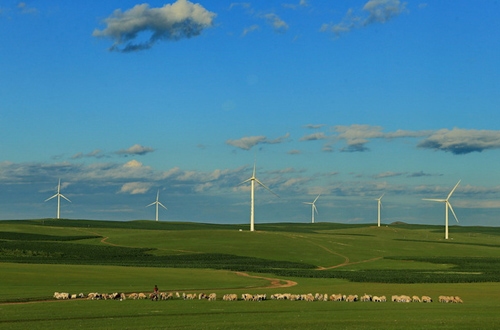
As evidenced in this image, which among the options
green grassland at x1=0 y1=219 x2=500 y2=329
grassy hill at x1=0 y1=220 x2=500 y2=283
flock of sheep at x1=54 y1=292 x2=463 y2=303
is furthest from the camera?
grassy hill at x1=0 y1=220 x2=500 y2=283

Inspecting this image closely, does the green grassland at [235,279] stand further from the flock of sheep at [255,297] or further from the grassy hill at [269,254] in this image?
the flock of sheep at [255,297]

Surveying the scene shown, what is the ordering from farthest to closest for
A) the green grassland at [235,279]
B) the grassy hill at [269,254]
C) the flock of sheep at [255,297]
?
the grassy hill at [269,254]
the flock of sheep at [255,297]
the green grassland at [235,279]

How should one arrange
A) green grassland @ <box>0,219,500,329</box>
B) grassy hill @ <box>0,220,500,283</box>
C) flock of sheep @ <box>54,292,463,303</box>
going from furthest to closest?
grassy hill @ <box>0,220,500,283</box> → flock of sheep @ <box>54,292,463,303</box> → green grassland @ <box>0,219,500,329</box>

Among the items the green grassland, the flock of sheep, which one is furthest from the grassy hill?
the flock of sheep

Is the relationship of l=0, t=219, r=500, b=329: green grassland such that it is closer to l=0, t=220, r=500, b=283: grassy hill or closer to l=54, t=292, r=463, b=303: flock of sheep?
l=0, t=220, r=500, b=283: grassy hill

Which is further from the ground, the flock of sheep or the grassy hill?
the flock of sheep

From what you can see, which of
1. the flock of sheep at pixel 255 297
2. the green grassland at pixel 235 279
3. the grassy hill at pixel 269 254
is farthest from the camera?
the grassy hill at pixel 269 254

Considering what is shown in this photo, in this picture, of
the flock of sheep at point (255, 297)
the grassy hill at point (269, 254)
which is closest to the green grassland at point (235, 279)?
the grassy hill at point (269, 254)

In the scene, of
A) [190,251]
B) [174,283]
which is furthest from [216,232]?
[174,283]

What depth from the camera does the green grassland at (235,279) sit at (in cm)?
4119

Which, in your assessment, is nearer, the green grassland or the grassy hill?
the green grassland

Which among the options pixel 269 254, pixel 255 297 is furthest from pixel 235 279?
pixel 269 254

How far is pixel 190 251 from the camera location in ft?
417

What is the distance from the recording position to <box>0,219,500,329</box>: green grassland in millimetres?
41188
